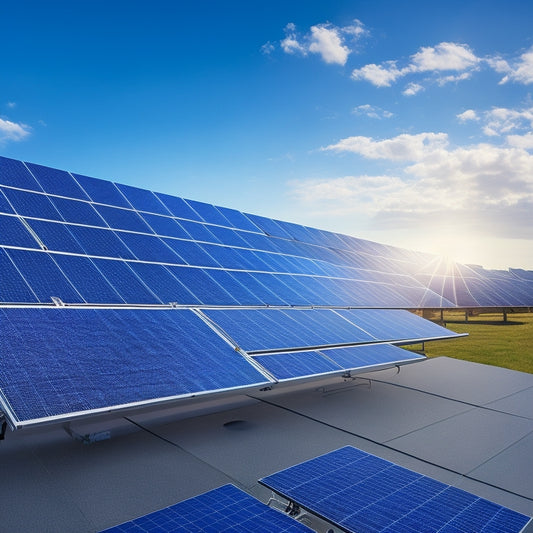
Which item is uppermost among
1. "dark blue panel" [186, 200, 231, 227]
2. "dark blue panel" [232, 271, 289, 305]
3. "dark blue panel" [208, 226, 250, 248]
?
"dark blue panel" [186, 200, 231, 227]

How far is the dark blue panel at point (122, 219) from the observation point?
1527cm

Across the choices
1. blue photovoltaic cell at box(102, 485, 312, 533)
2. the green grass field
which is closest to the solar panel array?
blue photovoltaic cell at box(102, 485, 312, 533)

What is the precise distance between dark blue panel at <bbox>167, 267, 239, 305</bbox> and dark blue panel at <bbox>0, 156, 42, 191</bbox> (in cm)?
586

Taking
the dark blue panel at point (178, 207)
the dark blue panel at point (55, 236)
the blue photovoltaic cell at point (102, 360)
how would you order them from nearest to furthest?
1. the blue photovoltaic cell at point (102, 360)
2. the dark blue panel at point (55, 236)
3. the dark blue panel at point (178, 207)

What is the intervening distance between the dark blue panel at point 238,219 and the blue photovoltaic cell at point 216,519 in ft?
56.1

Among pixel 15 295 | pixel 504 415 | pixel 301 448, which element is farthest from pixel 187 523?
pixel 504 415

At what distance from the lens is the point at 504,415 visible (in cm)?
1175

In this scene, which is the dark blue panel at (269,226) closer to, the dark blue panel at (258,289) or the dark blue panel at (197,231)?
the dark blue panel at (197,231)

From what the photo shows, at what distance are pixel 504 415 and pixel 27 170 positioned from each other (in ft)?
57.7

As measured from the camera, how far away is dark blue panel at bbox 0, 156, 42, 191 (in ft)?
47.0

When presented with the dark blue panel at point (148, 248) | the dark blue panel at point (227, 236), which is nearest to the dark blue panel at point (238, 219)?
the dark blue panel at point (227, 236)

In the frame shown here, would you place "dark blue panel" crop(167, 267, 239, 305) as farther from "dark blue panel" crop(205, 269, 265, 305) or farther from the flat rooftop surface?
the flat rooftop surface

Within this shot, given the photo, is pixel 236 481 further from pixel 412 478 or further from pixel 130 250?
pixel 130 250

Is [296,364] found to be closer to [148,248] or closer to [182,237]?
[148,248]
